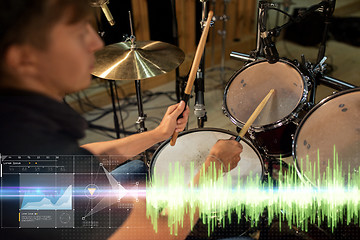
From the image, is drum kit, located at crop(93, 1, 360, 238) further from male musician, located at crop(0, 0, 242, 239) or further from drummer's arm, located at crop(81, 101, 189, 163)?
male musician, located at crop(0, 0, 242, 239)

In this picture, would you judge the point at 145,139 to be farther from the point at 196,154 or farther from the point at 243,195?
the point at 243,195

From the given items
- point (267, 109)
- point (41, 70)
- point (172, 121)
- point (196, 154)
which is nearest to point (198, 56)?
point (172, 121)

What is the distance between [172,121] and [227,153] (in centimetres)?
24

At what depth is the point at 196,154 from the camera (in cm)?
122

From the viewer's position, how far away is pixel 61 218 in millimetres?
892

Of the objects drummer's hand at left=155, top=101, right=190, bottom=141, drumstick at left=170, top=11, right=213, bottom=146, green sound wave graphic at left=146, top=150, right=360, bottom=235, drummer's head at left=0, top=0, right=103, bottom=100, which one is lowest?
green sound wave graphic at left=146, top=150, right=360, bottom=235

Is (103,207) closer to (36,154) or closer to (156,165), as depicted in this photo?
(156,165)

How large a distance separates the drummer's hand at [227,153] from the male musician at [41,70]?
53 cm

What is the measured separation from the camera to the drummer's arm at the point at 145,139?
1.16 m

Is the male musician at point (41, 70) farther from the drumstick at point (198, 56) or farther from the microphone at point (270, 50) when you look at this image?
the microphone at point (270, 50)

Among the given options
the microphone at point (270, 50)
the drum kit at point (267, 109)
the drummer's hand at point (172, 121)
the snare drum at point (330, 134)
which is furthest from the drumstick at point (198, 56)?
the snare drum at point (330, 134)

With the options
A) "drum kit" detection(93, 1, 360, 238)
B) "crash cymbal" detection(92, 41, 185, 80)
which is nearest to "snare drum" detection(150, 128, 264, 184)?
"drum kit" detection(93, 1, 360, 238)

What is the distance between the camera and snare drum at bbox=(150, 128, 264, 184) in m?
1.15

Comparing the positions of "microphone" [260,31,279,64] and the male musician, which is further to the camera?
"microphone" [260,31,279,64]
